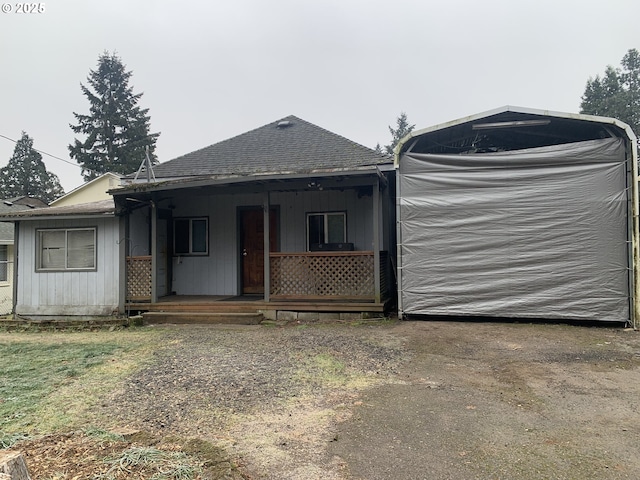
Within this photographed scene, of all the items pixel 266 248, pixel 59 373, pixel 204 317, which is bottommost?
pixel 59 373

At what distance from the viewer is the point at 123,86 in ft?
120

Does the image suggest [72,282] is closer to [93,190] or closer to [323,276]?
[323,276]

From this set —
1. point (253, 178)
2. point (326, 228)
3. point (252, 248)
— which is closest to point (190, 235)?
point (252, 248)

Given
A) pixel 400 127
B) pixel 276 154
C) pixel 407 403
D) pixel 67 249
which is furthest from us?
pixel 400 127

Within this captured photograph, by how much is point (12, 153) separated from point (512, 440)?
56.9 m

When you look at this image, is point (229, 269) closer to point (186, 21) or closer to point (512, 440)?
point (512, 440)

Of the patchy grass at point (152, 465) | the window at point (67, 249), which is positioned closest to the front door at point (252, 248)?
Result: the window at point (67, 249)

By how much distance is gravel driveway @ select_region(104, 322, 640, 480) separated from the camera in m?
2.55

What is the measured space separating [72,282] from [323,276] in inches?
234

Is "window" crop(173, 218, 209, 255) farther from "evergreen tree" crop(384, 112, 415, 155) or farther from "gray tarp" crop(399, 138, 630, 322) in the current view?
"evergreen tree" crop(384, 112, 415, 155)

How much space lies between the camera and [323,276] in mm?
8133

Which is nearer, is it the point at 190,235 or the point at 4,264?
the point at 190,235

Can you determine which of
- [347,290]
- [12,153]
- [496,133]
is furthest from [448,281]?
[12,153]

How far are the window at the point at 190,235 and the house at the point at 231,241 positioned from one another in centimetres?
3
